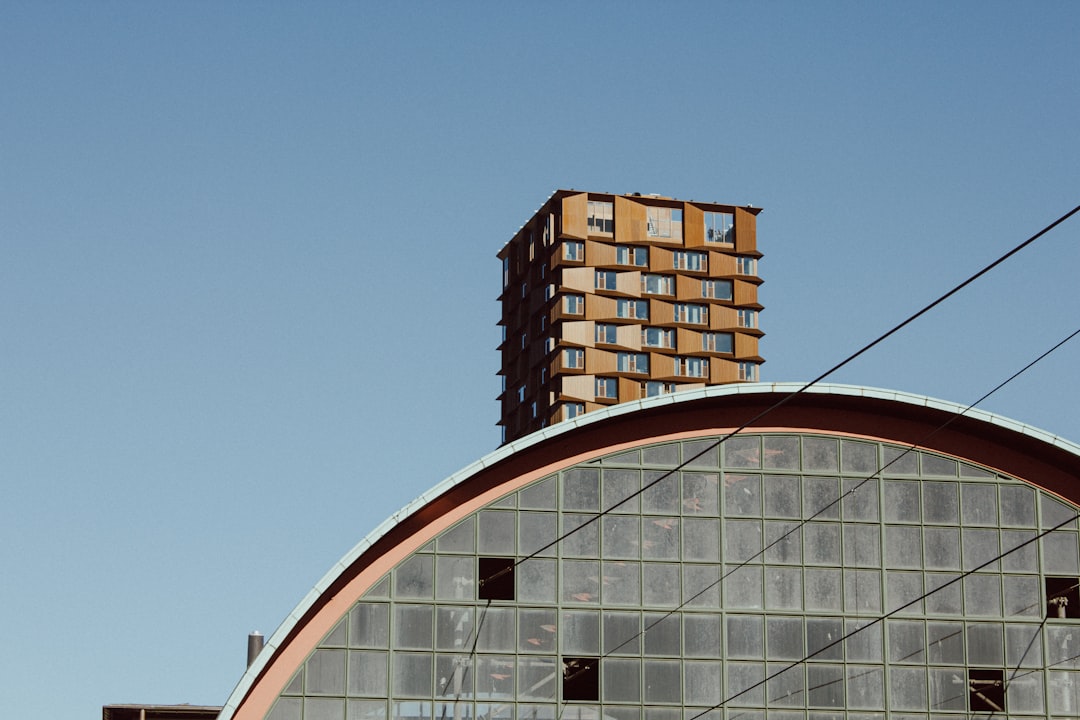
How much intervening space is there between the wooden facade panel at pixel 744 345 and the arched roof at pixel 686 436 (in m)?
88.0

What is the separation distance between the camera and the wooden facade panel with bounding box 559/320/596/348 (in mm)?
128250

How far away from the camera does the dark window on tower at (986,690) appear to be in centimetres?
4281

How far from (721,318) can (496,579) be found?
91.4 m

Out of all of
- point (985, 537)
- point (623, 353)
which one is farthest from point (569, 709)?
point (623, 353)

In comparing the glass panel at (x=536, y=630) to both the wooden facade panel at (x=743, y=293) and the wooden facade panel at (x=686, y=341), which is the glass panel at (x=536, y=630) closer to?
the wooden facade panel at (x=686, y=341)

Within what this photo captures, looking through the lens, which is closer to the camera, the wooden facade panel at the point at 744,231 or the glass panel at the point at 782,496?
the glass panel at the point at 782,496

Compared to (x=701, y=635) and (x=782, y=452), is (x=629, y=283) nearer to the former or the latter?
(x=782, y=452)

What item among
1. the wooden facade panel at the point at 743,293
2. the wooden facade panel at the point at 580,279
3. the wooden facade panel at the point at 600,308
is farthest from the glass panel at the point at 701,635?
the wooden facade panel at the point at 743,293

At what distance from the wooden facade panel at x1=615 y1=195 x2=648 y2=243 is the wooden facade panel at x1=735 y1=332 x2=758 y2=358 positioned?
412 inches

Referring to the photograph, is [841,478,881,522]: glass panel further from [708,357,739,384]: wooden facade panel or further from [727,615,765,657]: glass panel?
[708,357,739,384]: wooden facade panel

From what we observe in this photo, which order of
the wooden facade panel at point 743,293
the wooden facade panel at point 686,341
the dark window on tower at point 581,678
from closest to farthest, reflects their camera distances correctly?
the dark window on tower at point 581,678
the wooden facade panel at point 686,341
the wooden facade panel at point 743,293

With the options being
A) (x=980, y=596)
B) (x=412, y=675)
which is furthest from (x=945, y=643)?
(x=412, y=675)

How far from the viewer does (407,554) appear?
42375mm

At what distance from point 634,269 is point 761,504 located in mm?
87278
